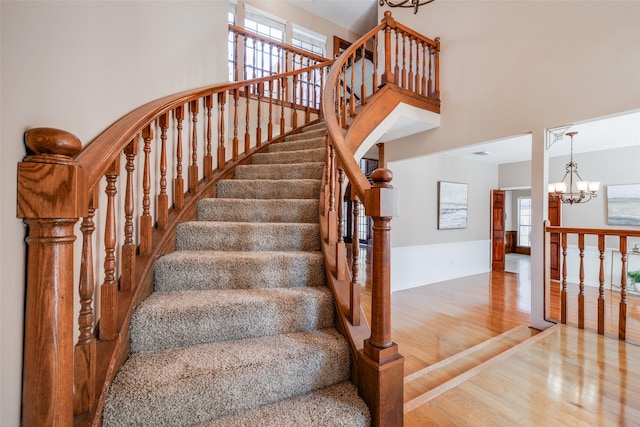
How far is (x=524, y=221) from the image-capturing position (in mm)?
9695

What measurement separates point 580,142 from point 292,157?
4.93m

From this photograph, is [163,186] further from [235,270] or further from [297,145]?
[297,145]

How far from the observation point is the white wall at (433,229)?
494 centimetres

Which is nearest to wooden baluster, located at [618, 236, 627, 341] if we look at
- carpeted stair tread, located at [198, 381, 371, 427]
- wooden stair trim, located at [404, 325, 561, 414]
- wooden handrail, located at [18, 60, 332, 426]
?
wooden stair trim, located at [404, 325, 561, 414]

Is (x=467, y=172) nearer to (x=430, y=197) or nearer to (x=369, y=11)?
(x=430, y=197)

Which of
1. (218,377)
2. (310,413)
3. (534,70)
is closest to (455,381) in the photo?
(310,413)

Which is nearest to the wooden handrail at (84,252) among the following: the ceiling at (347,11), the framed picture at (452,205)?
the ceiling at (347,11)

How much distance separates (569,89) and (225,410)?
372cm

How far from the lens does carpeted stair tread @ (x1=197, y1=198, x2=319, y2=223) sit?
2.09 m

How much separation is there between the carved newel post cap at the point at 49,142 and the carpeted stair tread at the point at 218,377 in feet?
2.75

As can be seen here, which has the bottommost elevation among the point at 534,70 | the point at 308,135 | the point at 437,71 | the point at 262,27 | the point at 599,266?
the point at 599,266

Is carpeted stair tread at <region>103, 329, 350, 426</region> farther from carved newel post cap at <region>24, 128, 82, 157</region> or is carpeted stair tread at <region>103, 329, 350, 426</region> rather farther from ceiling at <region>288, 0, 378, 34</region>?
ceiling at <region>288, 0, 378, 34</region>

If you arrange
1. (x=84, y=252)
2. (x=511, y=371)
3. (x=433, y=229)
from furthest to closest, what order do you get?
(x=433, y=229)
(x=511, y=371)
(x=84, y=252)

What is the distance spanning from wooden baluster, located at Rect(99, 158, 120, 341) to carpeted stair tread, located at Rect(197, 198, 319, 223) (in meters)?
0.92
